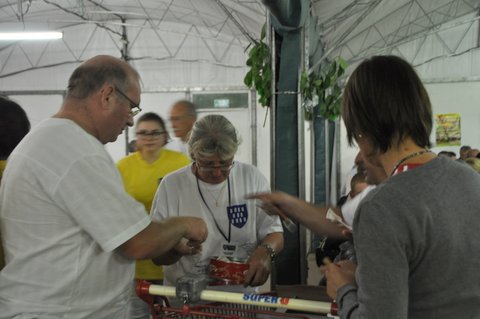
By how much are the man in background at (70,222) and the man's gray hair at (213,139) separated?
638mm

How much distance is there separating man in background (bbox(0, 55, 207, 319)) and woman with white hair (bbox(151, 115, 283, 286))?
1.98 ft

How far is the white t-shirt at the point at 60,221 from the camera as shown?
3.67ft

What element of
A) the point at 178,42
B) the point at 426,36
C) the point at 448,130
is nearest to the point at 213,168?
the point at 448,130

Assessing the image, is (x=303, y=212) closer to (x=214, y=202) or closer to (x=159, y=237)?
(x=214, y=202)

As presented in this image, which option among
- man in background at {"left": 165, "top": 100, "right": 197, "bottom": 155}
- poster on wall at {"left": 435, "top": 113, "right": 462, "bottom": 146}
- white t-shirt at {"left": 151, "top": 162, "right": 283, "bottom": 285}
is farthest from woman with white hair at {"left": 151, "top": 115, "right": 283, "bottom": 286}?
poster on wall at {"left": 435, "top": 113, "right": 462, "bottom": 146}

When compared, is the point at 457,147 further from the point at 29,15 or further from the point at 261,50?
the point at 29,15

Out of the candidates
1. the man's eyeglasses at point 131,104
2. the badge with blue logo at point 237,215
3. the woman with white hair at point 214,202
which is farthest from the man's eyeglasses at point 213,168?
the man's eyeglasses at point 131,104

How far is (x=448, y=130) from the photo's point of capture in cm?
1059

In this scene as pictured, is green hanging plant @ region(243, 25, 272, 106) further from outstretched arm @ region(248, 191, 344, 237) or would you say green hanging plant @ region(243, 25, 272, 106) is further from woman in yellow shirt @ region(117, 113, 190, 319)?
outstretched arm @ region(248, 191, 344, 237)

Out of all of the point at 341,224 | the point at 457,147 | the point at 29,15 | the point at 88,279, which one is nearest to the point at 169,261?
the point at 88,279

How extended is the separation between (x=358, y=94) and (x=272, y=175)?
2.38 m

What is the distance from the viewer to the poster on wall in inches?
414

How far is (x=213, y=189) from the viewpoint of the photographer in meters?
1.91

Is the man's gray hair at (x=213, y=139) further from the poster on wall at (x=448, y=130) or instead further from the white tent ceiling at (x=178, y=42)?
the poster on wall at (x=448, y=130)
